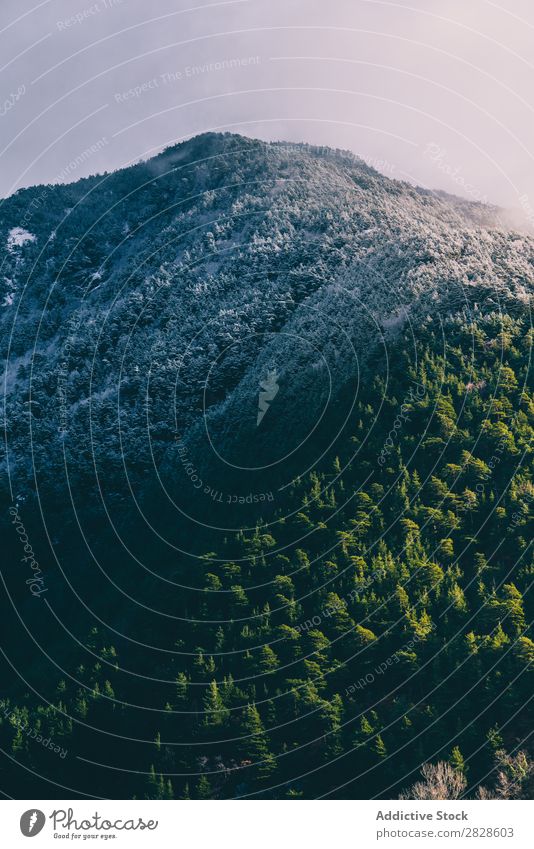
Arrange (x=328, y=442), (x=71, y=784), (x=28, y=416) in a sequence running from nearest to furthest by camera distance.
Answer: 1. (x=71, y=784)
2. (x=328, y=442)
3. (x=28, y=416)

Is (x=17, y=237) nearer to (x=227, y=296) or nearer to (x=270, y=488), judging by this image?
(x=227, y=296)

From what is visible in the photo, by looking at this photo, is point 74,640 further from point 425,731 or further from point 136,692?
point 425,731

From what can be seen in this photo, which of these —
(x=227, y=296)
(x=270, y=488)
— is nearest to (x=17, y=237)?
(x=227, y=296)

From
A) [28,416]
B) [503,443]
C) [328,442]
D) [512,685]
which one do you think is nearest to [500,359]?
[503,443]

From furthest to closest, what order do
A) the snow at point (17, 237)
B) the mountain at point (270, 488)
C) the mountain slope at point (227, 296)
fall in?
the snow at point (17, 237) < the mountain slope at point (227, 296) < the mountain at point (270, 488)

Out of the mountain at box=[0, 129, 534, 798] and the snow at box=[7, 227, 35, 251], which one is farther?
the snow at box=[7, 227, 35, 251]
